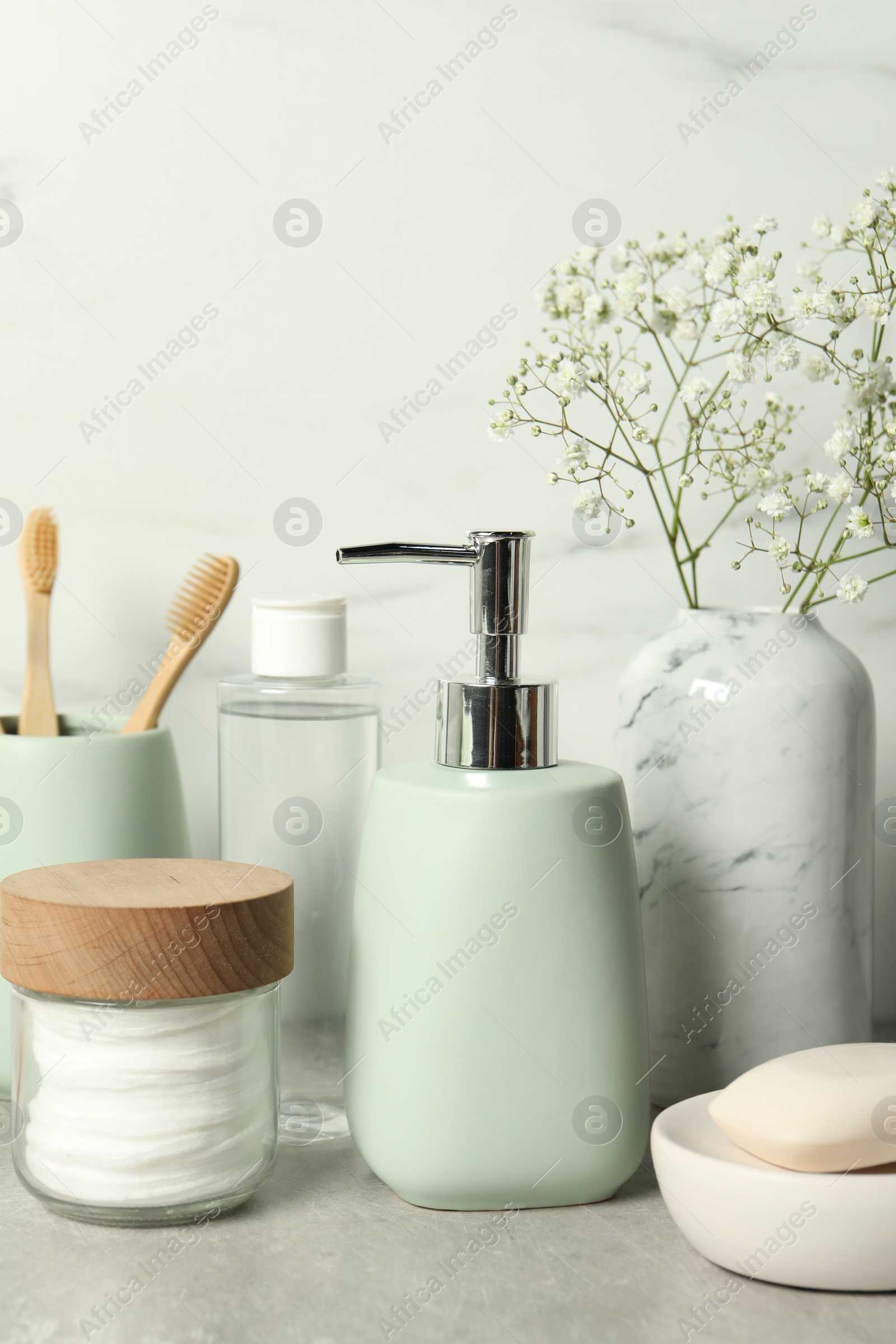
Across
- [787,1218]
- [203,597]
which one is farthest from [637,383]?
[787,1218]

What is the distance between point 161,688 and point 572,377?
26cm

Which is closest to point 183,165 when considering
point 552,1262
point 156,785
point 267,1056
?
point 156,785

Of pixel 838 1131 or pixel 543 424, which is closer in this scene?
pixel 838 1131

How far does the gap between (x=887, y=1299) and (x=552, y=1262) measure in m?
0.12

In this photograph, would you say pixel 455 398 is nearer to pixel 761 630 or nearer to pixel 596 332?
pixel 596 332

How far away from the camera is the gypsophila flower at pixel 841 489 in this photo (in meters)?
0.55

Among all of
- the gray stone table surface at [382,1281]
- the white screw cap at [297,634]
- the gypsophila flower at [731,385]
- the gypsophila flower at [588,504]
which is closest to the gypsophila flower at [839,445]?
the gypsophila flower at [731,385]

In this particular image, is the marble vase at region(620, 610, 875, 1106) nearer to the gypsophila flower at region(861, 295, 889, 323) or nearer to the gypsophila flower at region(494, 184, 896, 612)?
the gypsophila flower at region(494, 184, 896, 612)

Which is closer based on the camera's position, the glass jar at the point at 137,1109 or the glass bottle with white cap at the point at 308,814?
the glass jar at the point at 137,1109

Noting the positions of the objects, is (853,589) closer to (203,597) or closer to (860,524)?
(860,524)

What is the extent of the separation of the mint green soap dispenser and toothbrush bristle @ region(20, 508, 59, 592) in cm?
24

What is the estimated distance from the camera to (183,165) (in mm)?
652

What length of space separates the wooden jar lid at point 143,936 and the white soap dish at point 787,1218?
177 mm

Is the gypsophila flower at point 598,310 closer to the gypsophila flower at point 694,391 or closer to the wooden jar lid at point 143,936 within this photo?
the gypsophila flower at point 694,391
